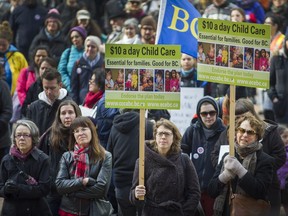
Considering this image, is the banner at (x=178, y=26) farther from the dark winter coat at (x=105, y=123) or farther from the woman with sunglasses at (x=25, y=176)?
the woman with sunglasses at (x=25, y=176)

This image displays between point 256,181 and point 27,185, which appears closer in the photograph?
point 256,181

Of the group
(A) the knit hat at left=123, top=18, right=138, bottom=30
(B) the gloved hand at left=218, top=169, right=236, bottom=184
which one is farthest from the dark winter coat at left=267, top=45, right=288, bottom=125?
(B) the gloved hand at left=218, top=169, right=236, bottom=184

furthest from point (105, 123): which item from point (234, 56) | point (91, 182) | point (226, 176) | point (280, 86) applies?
point (280, 86)

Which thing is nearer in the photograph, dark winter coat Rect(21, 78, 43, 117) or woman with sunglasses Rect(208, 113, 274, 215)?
woman with sunglasses Rect(208, 113, 274, 215)

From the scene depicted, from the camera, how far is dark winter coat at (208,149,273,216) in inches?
493

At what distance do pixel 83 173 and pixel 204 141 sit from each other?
1.72 metres

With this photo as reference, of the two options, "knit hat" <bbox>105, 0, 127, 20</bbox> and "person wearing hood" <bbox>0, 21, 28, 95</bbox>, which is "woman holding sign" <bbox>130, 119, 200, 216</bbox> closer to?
"person wearing hood" <bbox>0, 21, 28, 95</bbox>

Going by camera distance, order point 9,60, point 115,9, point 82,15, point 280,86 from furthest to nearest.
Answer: point 115,9 < point 82,15 < point 9,60 < point 280,86

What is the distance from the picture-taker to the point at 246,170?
12.5 meters

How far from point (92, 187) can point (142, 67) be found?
4.50 feet

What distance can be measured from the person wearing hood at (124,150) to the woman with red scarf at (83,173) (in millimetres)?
870

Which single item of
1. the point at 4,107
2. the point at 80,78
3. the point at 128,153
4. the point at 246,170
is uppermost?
the point at 80,78

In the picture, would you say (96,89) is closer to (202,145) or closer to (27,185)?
(202,145)

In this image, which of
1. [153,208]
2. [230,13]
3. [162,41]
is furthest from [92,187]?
[230,13]
